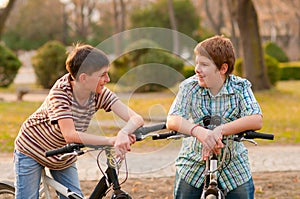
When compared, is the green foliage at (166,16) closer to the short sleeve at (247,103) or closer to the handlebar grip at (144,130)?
the short sleeve at (247,103)

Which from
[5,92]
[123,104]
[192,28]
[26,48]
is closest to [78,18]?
[26,48]

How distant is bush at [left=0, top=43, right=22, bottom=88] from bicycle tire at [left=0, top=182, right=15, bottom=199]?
20974mm

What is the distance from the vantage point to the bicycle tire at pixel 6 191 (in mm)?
4227

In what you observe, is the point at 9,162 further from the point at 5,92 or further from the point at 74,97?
the point at 5,92

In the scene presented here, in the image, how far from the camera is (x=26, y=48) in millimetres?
60594

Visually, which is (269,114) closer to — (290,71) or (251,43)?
(251,43)

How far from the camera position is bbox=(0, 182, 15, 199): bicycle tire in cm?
423

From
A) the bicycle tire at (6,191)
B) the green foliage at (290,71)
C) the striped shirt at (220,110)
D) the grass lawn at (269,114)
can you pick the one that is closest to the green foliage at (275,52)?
the green foliage at (290,71)

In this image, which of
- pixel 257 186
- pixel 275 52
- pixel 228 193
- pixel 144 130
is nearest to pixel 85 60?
pixel 144 130

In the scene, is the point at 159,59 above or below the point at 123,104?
below

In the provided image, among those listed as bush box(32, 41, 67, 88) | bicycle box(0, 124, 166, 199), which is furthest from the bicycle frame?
bush box(32, 41, 67, 88)

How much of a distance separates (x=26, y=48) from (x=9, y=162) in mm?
53551

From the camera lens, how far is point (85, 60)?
10.2ft

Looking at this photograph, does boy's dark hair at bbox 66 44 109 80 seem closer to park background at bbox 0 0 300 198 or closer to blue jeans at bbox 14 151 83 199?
park background at bbox 0 0 300 198
